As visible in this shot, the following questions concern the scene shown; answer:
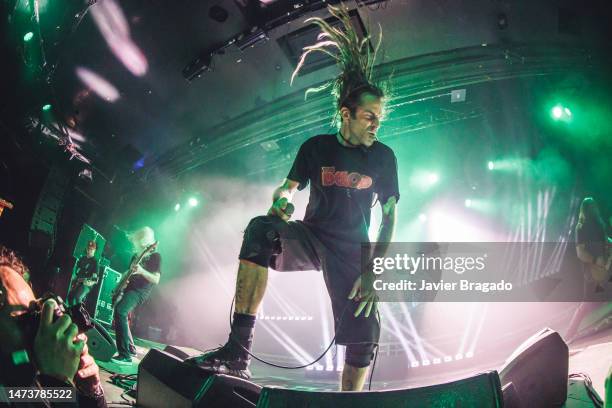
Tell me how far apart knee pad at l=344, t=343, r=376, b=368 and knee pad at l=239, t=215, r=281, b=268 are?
2.37ft

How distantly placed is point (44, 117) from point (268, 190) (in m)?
6.11

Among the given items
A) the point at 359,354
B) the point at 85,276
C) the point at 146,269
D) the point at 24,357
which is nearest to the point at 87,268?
the point at 85,276

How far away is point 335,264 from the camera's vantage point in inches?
72.3

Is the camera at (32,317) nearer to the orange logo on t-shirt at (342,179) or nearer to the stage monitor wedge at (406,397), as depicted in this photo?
the stage monitor wedge at (406,397)

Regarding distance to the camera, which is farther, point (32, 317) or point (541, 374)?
point (541, 374)

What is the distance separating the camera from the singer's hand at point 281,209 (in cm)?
182

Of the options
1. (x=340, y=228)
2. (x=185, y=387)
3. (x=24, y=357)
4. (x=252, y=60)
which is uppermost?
(x=252, y=60)

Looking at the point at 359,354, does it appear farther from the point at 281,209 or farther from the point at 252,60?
the point at 252,60

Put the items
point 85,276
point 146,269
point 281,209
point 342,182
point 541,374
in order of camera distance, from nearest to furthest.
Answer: point 541,374 < point 281,209 < point 342,182 < point 146,269 < point 85,276

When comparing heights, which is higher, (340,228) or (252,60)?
(252,60)

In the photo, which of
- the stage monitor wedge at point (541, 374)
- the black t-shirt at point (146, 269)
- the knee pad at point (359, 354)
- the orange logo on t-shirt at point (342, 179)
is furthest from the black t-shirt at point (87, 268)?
the stage monitor wedge at point (541, 374)

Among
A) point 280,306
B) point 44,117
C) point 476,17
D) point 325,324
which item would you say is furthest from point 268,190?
point 476,17

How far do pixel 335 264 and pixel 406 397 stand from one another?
0.90m

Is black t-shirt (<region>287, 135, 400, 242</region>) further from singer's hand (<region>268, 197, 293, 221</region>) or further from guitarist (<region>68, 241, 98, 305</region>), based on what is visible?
guitarist (<region>68, 241, 98, 305</region>)
